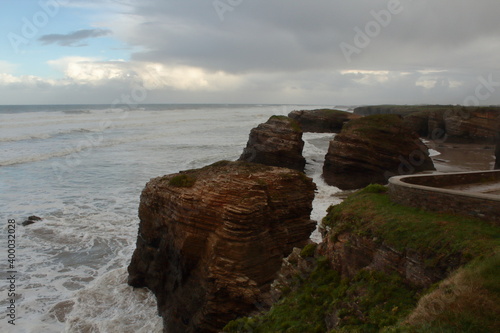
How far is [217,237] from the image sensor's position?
11172 millimetres

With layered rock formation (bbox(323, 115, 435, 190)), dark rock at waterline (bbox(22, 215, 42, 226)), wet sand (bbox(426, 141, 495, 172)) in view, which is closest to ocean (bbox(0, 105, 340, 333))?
dark rock at waterline (bbox(22, 215, 42, 226))

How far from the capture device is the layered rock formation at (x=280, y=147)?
101ft

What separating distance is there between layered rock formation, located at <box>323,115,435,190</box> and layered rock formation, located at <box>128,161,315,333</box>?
14.7 m

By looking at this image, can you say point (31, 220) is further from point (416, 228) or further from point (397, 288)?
point (416, 228)

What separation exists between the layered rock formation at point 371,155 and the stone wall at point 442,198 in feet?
48.8

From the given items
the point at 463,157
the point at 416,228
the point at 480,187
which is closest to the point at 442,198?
the point at 416,228

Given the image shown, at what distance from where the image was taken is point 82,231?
18.9m

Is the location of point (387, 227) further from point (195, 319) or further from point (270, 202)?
point (195, 319)

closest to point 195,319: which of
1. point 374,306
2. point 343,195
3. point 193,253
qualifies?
point 193,253

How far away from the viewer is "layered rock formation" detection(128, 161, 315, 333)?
10930 millimetres

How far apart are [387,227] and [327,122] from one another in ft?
185

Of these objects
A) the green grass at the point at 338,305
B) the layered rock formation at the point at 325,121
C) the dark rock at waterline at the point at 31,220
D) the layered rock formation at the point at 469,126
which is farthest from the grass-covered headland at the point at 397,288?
the layered rock formation at the point at 325,121

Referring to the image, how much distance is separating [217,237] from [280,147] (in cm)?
2015

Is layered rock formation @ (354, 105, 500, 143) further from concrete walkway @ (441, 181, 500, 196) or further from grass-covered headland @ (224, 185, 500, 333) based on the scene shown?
grass-covered headland @ (224, 185, 500, 333)
